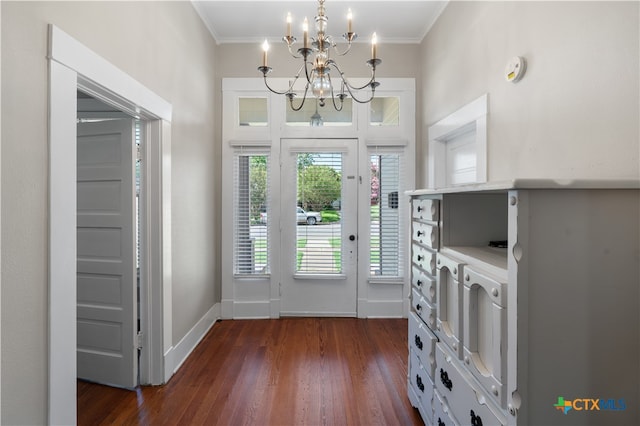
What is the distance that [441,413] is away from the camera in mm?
1525

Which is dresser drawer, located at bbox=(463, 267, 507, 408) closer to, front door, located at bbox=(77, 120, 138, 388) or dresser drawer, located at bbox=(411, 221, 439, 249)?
dresser drawer, located at bbox=(411, 221, 439, 249)

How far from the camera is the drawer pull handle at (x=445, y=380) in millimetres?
1433

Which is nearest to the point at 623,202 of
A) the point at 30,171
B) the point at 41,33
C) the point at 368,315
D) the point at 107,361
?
the point at 30,171

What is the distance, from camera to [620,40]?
1.20 meters

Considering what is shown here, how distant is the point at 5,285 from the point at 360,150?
Answer: 291cm

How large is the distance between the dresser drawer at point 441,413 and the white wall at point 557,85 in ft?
4.13

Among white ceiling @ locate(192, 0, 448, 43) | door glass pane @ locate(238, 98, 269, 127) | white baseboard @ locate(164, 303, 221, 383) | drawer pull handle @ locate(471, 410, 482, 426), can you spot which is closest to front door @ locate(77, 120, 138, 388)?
white baseboard @ locate(164, 303, 221, 383)

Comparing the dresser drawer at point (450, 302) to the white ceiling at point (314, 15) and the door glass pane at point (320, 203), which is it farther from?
the white ceiling at point (314, 15)

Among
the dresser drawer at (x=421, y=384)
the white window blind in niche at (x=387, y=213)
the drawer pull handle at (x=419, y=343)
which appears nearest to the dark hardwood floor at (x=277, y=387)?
the dresser drawer at (x=421, y=384)

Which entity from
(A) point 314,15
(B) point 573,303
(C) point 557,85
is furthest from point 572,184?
(A) point 314,15

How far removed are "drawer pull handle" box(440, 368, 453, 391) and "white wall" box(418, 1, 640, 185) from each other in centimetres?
112

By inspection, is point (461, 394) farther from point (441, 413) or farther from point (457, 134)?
point (457, 134)

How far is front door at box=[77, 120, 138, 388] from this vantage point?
2111 millimetres

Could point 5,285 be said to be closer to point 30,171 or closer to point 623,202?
point 30,171
